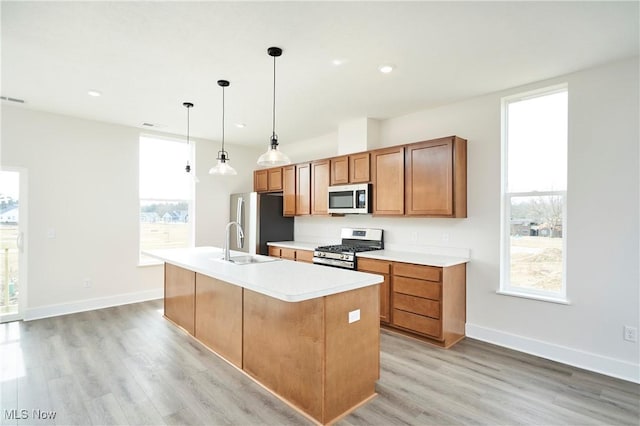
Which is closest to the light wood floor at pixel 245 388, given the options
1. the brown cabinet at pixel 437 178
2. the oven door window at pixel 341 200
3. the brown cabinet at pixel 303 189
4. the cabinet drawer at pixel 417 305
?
the cabinet drawer at pixel 417 305

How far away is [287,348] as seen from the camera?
2318mm

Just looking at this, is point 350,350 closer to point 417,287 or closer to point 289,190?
point 417,287

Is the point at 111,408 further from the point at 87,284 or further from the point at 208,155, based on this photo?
the point at 208,155

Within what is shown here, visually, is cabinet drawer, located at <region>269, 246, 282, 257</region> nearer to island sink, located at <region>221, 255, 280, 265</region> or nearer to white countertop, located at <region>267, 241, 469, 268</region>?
white countertop, located at <region>267, 241, 469, 268</region>

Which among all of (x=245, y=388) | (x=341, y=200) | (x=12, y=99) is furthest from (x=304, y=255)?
(x=12, y=99)

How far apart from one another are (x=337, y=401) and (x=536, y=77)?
337cm

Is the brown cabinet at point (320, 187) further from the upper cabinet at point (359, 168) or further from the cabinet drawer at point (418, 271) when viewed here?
the cabinet drawer at point (418, 271)

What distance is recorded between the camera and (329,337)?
2.12m

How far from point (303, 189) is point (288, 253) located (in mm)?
1062

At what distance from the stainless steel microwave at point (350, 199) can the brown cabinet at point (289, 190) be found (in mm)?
909

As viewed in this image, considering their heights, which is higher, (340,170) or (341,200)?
(340,170)

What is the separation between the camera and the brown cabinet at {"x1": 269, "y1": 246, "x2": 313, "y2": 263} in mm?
4809

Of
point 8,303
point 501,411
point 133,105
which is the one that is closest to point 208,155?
point 133,105

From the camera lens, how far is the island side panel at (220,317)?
283cm
